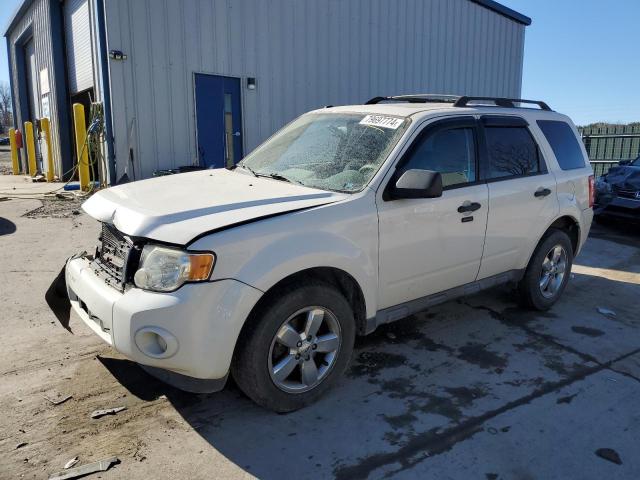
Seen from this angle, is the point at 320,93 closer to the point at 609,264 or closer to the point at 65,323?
the point at 609,264

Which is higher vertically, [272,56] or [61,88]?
[272,56]

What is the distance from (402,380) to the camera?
362cm

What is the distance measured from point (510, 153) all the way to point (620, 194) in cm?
571

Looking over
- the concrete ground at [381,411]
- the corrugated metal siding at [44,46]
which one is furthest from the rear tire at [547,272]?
the corrugated metal siding at [44,46]

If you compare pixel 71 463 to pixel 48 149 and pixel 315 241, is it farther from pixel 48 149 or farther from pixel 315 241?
pixel 48 149

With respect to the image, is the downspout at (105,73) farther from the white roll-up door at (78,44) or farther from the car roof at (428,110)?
the car roof at (428,110)

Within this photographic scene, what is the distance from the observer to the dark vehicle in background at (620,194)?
8719mm

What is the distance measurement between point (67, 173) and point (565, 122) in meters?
11.9

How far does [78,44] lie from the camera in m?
11.5

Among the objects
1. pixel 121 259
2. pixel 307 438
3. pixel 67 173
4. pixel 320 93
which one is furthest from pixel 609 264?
pixel 67 173

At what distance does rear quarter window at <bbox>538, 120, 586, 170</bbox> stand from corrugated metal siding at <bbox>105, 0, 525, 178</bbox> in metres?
7.20

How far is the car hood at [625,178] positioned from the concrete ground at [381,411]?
4.94m

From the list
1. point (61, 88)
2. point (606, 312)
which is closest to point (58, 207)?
point (61, 88)

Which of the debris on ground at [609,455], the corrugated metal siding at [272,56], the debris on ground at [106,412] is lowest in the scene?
the debris on ground at [609,455]
